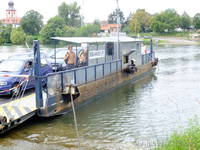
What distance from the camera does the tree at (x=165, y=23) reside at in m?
117

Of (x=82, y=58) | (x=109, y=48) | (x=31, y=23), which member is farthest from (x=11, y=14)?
(x=82, y=58)

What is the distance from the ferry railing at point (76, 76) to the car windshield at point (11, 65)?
2817 mm

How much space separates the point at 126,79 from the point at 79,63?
5.10 m

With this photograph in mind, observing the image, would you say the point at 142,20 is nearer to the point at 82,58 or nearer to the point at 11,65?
the point at 82,58

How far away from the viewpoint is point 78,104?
1523 cm

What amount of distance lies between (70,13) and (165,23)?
35863 mm

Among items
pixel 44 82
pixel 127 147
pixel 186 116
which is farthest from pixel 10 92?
pixel 186 116

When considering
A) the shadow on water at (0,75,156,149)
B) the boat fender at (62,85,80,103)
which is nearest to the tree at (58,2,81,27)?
the shadow on water at (0,75,156,149)

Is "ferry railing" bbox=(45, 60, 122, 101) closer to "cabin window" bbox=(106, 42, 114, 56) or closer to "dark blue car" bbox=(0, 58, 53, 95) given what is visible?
"cabin window" bbox=(106, 42, 114, 56)

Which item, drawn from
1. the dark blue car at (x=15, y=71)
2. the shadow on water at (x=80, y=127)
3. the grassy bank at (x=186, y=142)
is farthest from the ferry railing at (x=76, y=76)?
the grassy bank at (x=186, y=142)

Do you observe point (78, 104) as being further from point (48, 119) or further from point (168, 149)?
point (168, 149)

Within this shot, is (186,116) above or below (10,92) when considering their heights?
below

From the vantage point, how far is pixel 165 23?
118312 millimetres

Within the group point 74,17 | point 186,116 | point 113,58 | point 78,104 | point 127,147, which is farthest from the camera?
point 74,17
